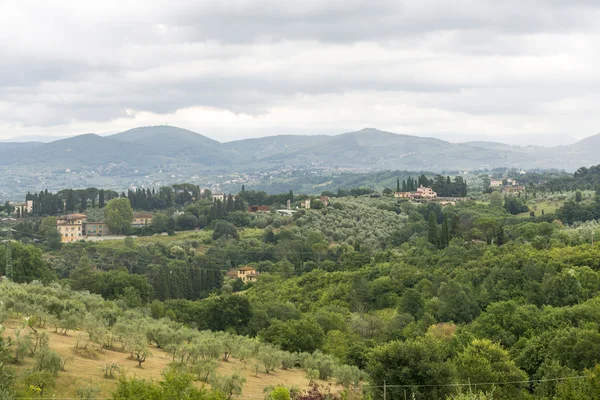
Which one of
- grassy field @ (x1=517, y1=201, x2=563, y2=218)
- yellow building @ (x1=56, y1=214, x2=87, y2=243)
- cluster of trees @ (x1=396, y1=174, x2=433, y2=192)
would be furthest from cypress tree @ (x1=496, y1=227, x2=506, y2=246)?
cluster of trees @ (x1=396, y1=174, x2=433, y2=192)

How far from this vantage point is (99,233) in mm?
96312

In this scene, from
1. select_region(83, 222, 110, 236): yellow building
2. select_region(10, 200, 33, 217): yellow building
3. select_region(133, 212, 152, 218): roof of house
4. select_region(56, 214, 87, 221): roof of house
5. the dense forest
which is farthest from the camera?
select_region(10, 200, 33, 217): yellow building

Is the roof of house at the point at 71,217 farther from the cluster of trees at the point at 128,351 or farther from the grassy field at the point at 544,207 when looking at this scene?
the cluster of trees at the point at 128,351

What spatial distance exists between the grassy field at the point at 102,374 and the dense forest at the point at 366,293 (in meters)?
0.73

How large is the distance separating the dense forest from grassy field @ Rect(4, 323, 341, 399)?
735mm

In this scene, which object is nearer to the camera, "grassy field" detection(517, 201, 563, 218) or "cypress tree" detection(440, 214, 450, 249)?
"cypress tree" detection(440, 214, 450, 249)

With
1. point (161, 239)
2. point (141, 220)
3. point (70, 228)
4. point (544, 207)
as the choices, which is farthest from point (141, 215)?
point (544, 207)

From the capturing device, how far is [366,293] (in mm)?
49000

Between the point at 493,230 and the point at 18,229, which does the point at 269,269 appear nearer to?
the point at 493,230

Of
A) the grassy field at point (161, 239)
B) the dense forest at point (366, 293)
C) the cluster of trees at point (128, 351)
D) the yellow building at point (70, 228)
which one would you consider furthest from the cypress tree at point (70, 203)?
the cluster of trees at point (128, 351)

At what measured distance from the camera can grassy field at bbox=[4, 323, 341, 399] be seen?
19.8 metres

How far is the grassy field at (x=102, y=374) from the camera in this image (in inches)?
781

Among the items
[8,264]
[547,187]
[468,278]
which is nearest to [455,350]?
[468,278]

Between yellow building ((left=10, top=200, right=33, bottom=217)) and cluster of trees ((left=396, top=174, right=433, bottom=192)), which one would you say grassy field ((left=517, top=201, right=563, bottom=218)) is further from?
yellow building ((left=10, top=200, right=33, bottom=217))
